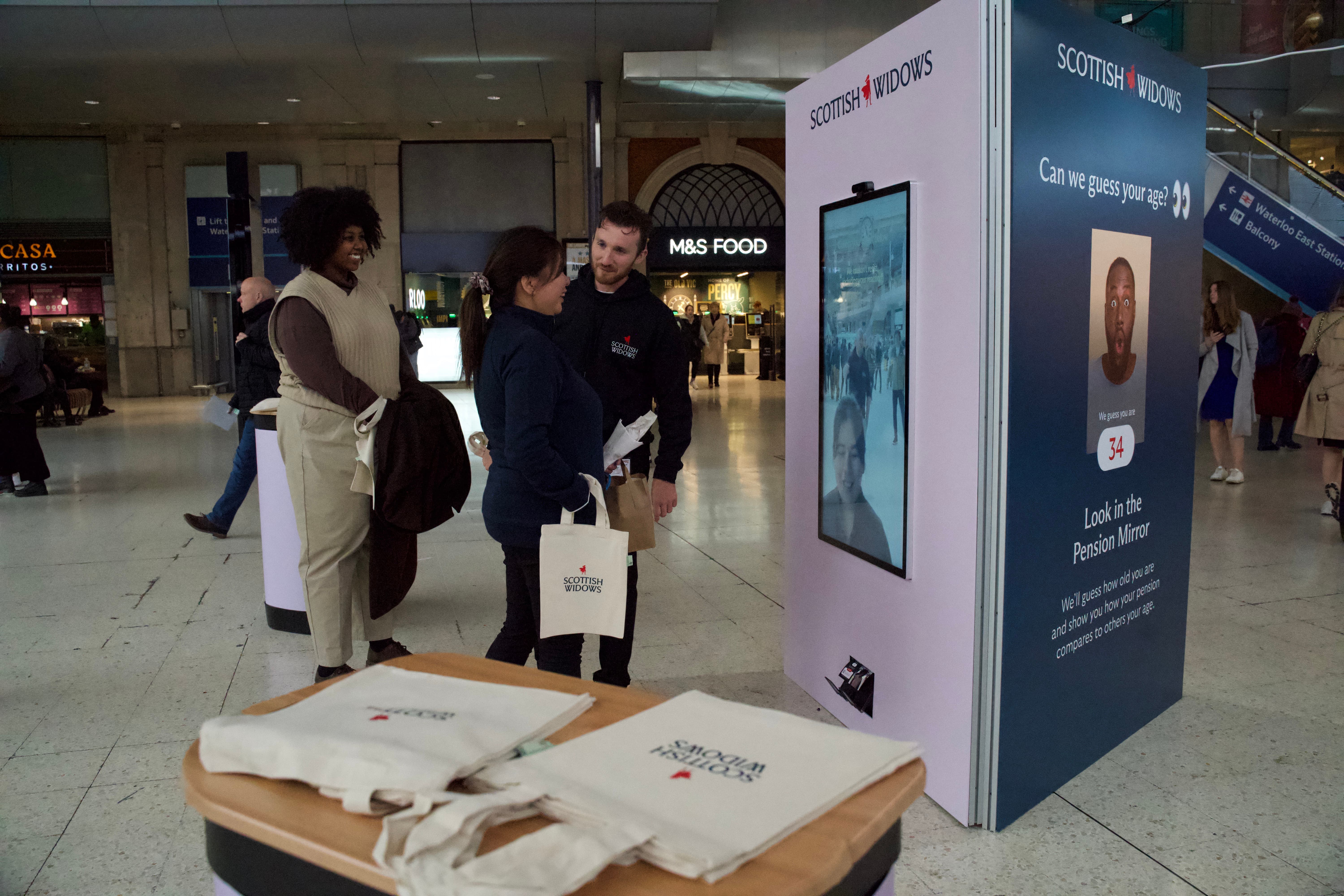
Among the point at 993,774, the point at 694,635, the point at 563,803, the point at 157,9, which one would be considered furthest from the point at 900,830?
the point at 157,9

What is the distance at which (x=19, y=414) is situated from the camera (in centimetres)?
773

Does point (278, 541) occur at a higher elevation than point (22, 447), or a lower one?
lower

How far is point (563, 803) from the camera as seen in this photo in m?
0.97

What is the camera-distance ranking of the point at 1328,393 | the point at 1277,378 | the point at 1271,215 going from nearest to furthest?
the point at 1328,393
the point at 1277,378
the point at 1271,215

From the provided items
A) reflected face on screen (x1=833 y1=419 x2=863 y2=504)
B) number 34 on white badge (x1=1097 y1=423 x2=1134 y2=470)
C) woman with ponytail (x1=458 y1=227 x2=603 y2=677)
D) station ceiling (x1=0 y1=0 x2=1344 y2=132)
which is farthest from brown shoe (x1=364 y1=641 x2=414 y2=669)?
station ceiling (x1=0 y1=0 x2=1344 y2=132)

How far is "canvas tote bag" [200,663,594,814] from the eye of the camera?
101 centimetres

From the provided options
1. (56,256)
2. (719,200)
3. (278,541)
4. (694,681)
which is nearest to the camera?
(694,681)

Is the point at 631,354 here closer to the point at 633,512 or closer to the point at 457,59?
the point at 633,512

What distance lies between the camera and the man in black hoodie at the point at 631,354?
2928 mm

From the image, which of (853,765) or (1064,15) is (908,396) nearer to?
(1064,15)

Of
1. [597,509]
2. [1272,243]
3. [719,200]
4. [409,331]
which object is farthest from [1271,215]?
[719,200]

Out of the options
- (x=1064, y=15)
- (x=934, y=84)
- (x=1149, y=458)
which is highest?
(x=1064, y=15)

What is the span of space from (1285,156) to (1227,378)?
4.37m

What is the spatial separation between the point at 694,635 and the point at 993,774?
178 cm
